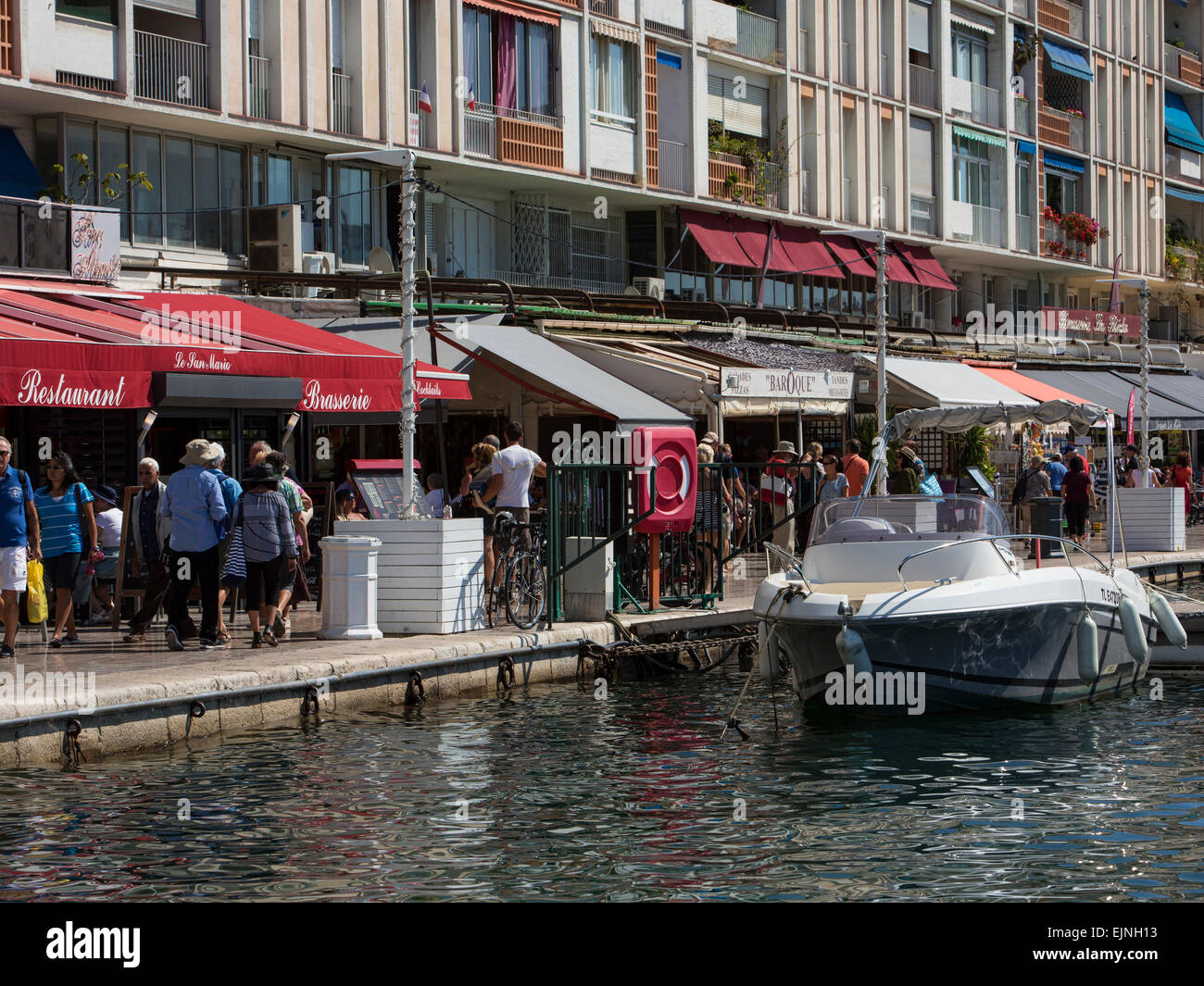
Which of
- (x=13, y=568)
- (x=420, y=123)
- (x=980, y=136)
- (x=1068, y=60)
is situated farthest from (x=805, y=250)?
(x=13, y=568)

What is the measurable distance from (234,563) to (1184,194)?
168 feet

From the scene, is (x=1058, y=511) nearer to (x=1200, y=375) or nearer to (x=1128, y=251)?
(x=1200, y=375)

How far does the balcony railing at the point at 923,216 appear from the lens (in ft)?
144

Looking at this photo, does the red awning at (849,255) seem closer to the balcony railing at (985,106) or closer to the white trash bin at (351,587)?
the balcony railing at (985,106)

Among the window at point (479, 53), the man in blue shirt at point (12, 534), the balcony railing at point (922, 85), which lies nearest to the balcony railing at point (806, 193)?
the balcony railing at point (922, 85)

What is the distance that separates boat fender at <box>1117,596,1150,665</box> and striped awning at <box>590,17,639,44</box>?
71.3 feet

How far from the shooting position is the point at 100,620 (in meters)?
16.8

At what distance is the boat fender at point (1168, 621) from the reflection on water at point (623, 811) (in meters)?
1.80

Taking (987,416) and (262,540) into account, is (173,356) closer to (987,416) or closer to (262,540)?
(262,540)

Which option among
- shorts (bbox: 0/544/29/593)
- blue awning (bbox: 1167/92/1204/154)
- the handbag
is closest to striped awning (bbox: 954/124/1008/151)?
blue awning (bbox: 1167/92/1204/154)

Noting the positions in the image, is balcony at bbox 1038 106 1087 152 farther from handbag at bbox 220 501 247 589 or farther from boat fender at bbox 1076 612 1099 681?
handbag at bbox 220 501 247 589

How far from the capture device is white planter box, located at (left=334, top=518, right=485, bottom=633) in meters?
15.1

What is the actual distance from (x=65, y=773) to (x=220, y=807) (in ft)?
4.76
